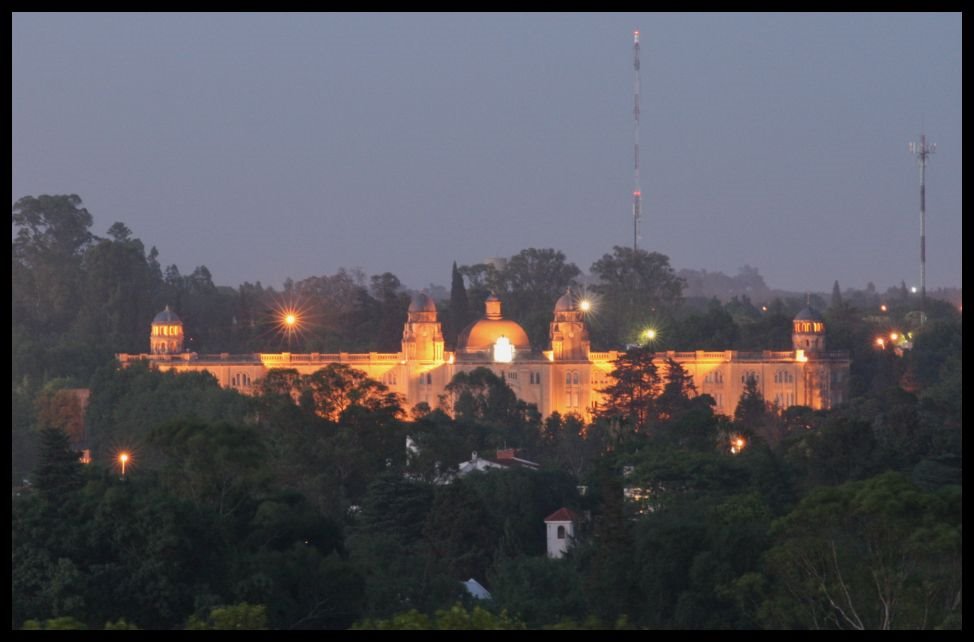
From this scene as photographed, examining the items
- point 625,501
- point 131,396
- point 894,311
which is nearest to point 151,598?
point 625,501

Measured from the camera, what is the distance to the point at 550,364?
116 m

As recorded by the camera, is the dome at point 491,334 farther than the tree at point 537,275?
No

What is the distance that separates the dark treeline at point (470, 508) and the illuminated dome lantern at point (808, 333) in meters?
2.25

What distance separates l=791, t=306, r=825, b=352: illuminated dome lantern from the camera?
385 ft

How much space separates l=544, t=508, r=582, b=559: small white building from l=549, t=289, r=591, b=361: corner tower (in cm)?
5261

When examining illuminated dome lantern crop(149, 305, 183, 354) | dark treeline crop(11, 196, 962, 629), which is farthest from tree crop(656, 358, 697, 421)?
illuminated dome lantern crop(149, 305, 183, 354)

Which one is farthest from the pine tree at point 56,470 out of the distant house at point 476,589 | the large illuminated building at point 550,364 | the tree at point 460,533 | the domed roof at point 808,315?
the domed roof at point 808,315

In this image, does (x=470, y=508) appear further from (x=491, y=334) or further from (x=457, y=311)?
(x=457, y=311)

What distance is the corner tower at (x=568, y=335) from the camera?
11631 cm

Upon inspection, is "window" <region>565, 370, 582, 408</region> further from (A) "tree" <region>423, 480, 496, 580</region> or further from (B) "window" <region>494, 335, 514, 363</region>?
(A) "tree" <region>423, 480, 496, 580</region>

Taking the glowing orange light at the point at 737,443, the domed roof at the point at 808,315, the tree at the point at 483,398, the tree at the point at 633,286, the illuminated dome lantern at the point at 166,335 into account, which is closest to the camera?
the glowing orange light at the point at 737,443

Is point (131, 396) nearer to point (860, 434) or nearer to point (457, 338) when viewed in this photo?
point (457, 338)

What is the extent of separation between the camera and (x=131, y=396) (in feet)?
336

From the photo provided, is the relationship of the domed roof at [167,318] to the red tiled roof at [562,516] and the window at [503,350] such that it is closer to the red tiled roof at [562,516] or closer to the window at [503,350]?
the window at [503,350]
